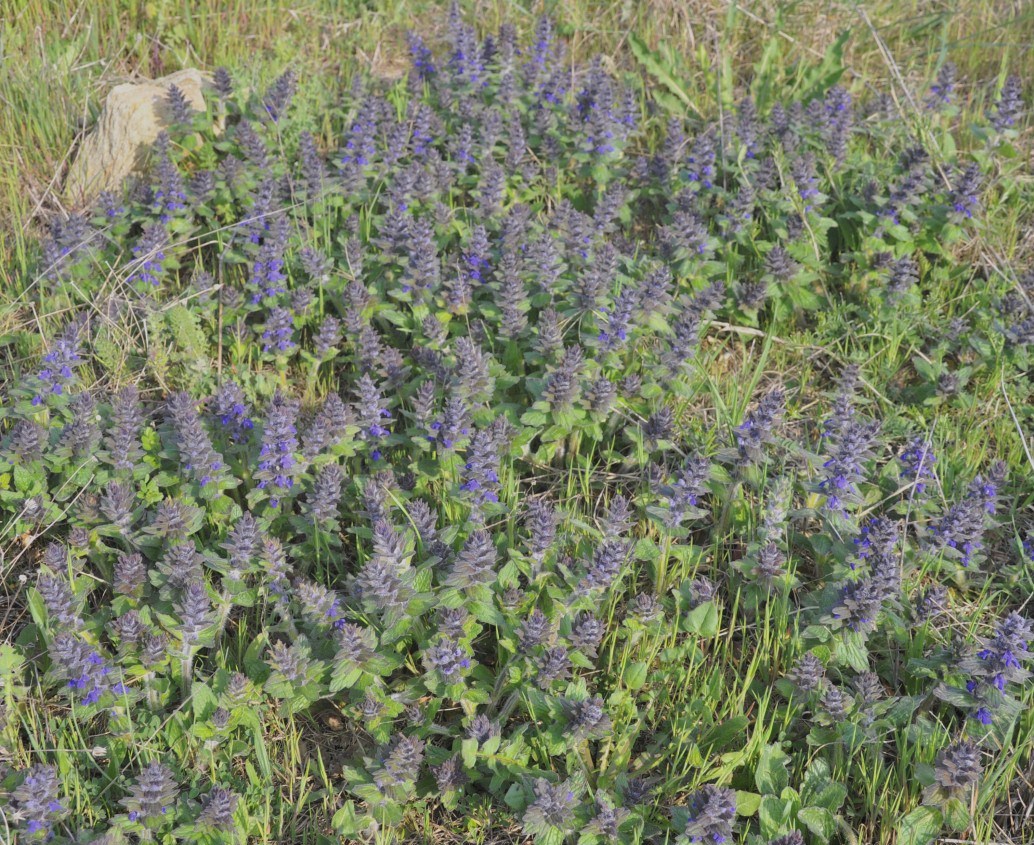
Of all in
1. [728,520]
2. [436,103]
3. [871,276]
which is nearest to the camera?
[728,520]

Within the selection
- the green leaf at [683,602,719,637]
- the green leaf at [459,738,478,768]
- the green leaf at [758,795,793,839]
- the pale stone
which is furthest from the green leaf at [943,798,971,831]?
the pale stone

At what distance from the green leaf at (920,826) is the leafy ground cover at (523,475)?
17mm

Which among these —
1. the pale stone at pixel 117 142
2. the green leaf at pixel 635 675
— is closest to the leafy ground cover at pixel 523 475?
the green leaf at pixel 635 675

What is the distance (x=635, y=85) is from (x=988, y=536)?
3.53m

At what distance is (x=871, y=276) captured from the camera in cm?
504

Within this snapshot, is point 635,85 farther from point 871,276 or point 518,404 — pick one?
point 518,404

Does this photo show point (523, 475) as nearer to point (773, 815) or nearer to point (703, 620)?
point (703, 620)

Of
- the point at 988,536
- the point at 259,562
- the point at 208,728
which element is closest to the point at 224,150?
the point at 259,562

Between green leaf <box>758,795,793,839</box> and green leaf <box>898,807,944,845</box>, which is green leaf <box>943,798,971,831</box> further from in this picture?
green leaf <box>758,795,793,839</box>

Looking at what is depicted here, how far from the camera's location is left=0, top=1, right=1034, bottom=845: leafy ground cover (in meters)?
3.27

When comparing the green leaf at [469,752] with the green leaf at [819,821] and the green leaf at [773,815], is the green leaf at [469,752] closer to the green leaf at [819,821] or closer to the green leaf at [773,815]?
the green leaf at [773,815]

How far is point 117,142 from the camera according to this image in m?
5.59

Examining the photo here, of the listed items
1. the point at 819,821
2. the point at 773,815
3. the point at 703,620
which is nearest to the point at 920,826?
the point at 819,821

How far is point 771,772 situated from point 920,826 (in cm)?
47
